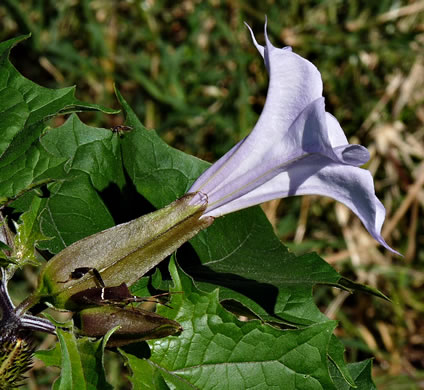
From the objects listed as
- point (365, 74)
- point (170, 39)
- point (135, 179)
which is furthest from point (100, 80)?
point (135, 179)

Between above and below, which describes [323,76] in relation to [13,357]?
below

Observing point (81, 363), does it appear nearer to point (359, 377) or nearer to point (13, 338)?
point (13, 338)

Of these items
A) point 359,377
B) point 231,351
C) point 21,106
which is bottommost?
point 359,377

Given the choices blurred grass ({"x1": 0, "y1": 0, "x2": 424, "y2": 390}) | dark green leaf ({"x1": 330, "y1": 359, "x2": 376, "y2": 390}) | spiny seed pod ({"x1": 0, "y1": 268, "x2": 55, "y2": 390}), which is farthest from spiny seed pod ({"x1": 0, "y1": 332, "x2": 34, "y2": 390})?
blurred grass ({"x1": 0, "y1": 0, "x2": 424, "y2": 390})

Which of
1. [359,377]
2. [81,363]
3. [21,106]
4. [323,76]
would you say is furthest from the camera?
[323,76]

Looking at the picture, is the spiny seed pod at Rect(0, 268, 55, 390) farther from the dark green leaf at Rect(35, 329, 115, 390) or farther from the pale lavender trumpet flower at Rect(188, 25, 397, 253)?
the pale lavender trumpet flower at Rect(188, 25, 397, 253)

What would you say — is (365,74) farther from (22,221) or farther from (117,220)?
(22,221)

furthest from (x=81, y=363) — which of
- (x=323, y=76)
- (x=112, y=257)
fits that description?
(x=323, y=76)
